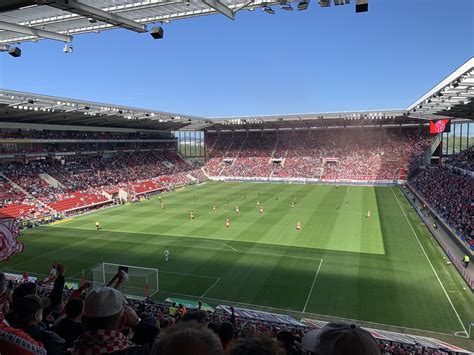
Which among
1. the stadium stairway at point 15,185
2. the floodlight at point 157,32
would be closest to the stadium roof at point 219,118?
the stadium stairway at point 15,185

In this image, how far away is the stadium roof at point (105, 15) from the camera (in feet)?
27.7

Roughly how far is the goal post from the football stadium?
8 centimetres

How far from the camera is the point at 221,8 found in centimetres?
894

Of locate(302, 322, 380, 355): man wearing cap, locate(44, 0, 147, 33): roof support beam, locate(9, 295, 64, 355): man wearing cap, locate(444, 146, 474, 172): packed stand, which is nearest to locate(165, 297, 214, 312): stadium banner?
locate(44, 0, 147, 33): roof support beam

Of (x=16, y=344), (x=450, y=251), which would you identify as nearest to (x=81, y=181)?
(x=450, y=251)

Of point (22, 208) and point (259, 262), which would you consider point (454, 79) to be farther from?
point (22, 208)

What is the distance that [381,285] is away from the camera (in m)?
18.7

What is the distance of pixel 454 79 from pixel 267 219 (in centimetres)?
1871

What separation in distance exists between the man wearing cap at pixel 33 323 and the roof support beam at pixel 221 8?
7322 mm

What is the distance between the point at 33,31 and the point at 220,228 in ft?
76.9

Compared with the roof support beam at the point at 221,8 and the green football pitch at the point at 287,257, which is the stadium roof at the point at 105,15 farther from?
the green football pitch at the point at 287,257

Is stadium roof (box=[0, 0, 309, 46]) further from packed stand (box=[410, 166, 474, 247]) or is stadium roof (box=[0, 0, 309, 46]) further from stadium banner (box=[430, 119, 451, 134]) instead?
stadium banner (box=[430, 119, 451, 134])

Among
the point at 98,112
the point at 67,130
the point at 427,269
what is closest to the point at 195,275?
the point at 427,269

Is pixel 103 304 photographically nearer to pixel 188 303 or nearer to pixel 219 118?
pixel 188 303
